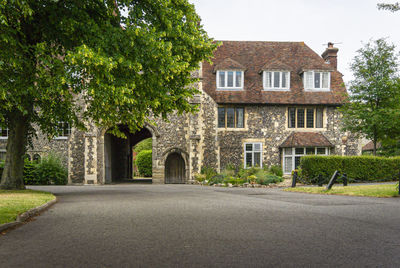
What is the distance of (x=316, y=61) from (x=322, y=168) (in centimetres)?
1078

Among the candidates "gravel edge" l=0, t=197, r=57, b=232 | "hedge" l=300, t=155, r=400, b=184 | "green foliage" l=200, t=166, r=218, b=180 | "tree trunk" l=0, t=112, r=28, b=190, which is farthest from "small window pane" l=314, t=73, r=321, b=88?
"gravel edge" l=0, t=197, r=57, b=232

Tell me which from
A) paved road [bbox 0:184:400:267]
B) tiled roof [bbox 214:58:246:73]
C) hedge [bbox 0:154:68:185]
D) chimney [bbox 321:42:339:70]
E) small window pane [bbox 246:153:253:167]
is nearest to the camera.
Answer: paved road [bbox 0:184:400:267]

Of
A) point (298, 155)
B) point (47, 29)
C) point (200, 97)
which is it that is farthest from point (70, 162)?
point (298, 155)

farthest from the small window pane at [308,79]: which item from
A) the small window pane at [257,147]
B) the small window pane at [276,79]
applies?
the small window pane at [257,147]

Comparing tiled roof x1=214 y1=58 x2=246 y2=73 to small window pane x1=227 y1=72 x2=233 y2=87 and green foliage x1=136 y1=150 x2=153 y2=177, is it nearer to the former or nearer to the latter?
small window pane x1=227 y1=72 x2=233 y2=87

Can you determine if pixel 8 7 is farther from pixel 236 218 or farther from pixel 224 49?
pixel 224 49

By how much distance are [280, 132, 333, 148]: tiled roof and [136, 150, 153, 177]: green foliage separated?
17.6 meters

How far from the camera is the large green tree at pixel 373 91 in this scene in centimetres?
2442

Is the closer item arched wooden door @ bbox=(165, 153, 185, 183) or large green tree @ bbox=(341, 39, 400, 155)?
large green tree @ bbox=(341, 39, 400, 155)

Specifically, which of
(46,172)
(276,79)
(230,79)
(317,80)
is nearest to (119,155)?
(46,172)

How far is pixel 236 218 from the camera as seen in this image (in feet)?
25.8

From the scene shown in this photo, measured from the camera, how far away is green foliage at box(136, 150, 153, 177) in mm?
40156

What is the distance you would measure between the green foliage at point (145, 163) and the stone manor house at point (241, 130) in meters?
11.1

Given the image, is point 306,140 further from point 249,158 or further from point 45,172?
point 45,172
